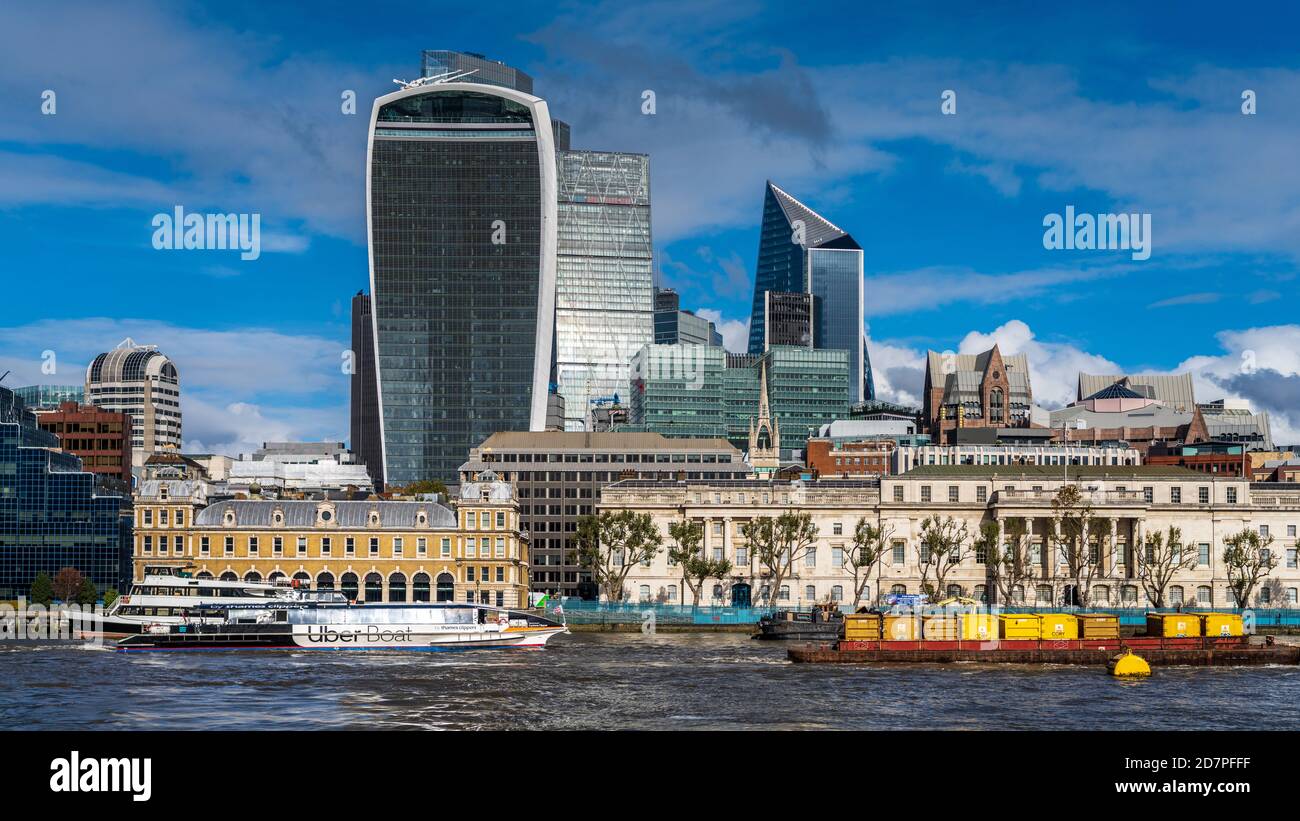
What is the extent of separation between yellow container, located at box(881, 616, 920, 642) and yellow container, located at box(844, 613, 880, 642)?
0.72 m

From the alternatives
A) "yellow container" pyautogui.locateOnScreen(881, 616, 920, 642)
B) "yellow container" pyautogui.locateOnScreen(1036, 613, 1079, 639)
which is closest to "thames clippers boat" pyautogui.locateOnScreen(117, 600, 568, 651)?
"yellow container" pyautogui.locateOnScreen(881, 616, 920, 642)

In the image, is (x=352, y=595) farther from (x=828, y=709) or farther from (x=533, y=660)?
(x=828, y=709)

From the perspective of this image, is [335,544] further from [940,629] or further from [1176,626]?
[1176,626]

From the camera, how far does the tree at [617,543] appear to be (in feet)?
586

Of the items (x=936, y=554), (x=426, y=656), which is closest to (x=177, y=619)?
(x=426, y=656)

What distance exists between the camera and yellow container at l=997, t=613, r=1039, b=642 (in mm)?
111375

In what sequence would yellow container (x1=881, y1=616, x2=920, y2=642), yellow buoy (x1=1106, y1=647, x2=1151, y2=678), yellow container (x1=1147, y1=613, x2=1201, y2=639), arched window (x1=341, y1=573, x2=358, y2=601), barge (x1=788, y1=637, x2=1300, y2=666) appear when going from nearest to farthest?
yellow buoy (x1=1106, y1=647, x2=1151, y2=678) < barge (x1=788, y1=637, x2=1300, y2=666) < yellow container (x1=881, y1=616, x2=920, y2=642) < yellow container (x1=1147, y1=613, x2=1201, y2=639) < arched window (x1=341, y1=573, x2=358, y2=601)

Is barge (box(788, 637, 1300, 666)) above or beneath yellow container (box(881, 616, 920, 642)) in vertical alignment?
beneath

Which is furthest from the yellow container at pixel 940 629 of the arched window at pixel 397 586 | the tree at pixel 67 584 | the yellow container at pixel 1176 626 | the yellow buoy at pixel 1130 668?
the tree at pixel 67 584

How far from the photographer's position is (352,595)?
183 m

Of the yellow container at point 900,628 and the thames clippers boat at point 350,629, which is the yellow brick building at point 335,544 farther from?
the yellow container at point 900,628
